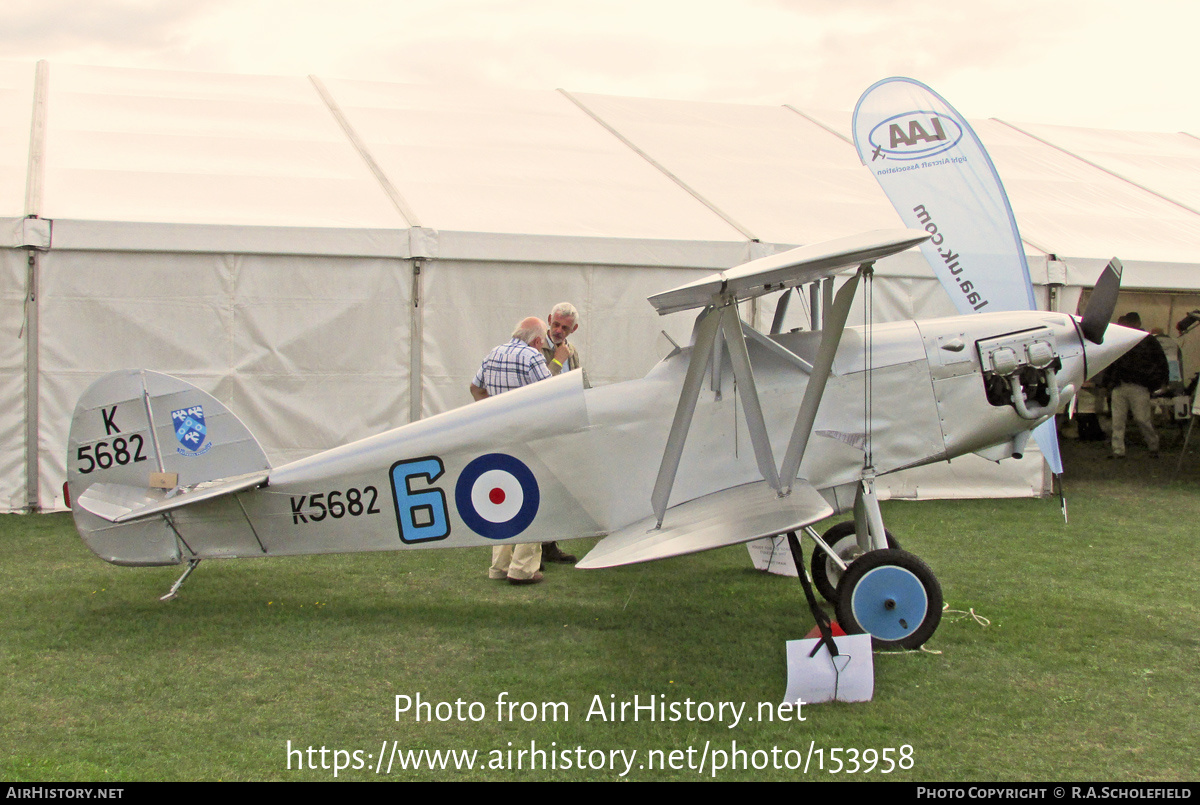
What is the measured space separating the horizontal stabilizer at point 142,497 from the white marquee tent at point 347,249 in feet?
9.29

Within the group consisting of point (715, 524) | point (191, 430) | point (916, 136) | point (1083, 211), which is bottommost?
point (715, 524)

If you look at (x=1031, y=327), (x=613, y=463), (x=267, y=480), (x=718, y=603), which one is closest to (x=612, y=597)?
(x=718, y=603)

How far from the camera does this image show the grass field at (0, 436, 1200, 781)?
3.26 m

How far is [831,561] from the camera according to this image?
17.6 ft

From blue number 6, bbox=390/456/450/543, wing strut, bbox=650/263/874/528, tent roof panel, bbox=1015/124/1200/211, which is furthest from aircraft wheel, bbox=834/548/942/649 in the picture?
tent roof panel, bbox=1015/124/1200/211

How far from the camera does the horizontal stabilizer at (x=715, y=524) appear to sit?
367 cm

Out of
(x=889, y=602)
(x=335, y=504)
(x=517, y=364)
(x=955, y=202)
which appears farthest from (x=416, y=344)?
(x=889, y=602)

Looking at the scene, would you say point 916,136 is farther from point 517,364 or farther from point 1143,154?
point 1143,154

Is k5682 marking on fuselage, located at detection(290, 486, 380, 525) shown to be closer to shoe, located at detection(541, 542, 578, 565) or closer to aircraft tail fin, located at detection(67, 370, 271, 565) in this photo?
aircraft tail fin, located at detection(67, 370, 271, 565)

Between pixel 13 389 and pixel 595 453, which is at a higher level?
pixel 13 389

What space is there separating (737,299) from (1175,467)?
8.59 meters

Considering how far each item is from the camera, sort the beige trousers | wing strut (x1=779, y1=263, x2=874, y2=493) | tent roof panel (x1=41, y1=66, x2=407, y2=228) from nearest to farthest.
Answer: wing strut (x1=779, y1=263, x2=874, y2=493) → the beige trousers → tent roof panel (x1=41, y1=66, x2=407, y2=228)

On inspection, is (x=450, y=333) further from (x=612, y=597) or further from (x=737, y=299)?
(x=737, y=299)

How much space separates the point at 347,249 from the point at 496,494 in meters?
3.74
